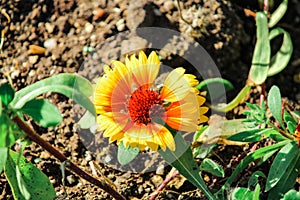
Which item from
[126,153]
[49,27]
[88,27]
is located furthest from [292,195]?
[49,27]

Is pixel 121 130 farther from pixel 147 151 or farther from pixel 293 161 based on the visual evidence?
pixel 293 161

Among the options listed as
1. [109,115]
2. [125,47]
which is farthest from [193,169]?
[125,47]

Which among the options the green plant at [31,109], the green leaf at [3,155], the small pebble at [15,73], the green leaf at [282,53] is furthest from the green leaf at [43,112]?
the green leaf at [282,53]

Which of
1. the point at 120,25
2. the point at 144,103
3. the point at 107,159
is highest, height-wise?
the point at 120,25

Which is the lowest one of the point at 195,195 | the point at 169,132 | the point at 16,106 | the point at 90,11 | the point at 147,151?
the point at 195,195

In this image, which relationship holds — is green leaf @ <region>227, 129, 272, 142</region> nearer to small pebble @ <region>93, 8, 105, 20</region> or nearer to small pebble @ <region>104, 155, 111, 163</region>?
small pebble @ <region>104, 155, 111, 163</region>

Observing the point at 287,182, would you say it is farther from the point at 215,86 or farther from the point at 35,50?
the point at 35,50
